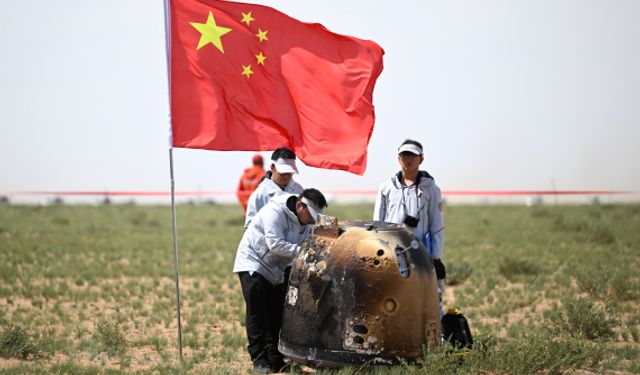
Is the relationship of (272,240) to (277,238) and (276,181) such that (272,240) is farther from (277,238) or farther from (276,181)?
(276,181)

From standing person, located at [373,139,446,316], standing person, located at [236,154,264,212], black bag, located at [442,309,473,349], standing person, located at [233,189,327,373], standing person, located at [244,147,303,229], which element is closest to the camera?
standing person, located at [233,189,327,373]

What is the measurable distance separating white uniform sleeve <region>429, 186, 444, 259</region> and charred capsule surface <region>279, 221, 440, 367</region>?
113cm

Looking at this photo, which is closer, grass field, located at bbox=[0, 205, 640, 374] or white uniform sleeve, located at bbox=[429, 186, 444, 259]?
grass field, located at bbox=[0, 205, 640, 374]

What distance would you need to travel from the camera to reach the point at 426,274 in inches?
304

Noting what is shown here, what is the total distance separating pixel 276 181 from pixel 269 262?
0.87m

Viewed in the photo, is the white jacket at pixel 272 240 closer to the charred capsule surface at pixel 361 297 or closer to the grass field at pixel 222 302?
the charred capsule surface at pixel 361 297

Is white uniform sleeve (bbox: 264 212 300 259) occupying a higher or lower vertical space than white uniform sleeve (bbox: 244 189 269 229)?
→ lower

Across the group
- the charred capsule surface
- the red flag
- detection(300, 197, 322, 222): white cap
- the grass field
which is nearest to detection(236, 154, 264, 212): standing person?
the grass field

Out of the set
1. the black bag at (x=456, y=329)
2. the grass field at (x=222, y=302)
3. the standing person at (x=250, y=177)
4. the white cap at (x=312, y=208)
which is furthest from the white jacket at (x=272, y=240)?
the standing person at (x=250, y=177)

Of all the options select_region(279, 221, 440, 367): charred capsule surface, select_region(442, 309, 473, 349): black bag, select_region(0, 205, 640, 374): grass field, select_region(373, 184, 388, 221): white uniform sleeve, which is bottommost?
select_region(0, 205, 640, 374): grass field

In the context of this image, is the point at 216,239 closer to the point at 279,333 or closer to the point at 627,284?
the point at 627,284

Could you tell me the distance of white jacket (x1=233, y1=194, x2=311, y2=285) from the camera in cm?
822

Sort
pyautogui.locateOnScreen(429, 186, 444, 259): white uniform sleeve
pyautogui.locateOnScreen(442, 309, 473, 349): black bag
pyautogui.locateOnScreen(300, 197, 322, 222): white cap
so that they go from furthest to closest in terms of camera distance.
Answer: pyautogui.locateOnScreen(429, 186, 444, 259): white uniform sleeve, pyautogui.locateOnScreen(442, 309, 473, 349): black bag, pyautogui.locateOnScreen(300, 197, 322, 222): white cap

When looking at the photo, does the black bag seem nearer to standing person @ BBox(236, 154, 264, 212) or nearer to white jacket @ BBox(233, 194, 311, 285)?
white jacket @ BBox(233, 194, 311, 285)
